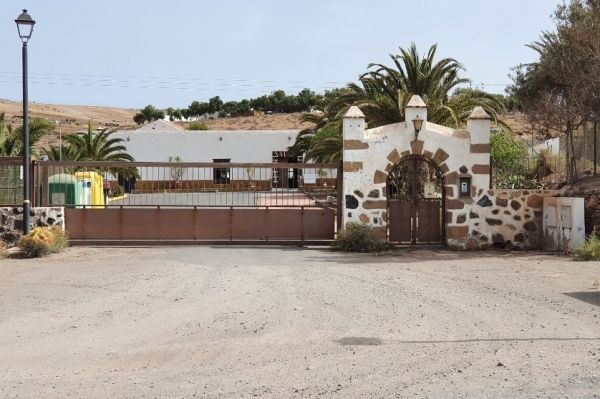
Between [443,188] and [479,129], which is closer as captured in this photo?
[479,129]

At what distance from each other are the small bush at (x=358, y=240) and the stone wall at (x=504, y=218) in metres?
2.38

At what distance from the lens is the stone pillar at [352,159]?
798 inches

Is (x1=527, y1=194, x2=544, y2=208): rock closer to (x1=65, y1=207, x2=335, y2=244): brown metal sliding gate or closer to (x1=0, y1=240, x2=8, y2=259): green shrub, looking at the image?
(x1=65, y1=207, x2=335, y2=244): brown metal sliding gate

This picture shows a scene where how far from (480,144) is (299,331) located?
13.0 m

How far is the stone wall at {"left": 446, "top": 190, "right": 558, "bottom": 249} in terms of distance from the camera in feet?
67.7

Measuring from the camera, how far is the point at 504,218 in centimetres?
2070

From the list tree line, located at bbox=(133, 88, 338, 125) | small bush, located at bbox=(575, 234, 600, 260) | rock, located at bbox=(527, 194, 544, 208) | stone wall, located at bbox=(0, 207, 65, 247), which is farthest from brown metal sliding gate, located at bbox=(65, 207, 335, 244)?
tree line, located at bbox=(133, 88, 338, 125)

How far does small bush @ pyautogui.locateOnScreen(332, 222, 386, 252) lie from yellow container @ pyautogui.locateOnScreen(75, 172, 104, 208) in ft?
36.3

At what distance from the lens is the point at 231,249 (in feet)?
66.2

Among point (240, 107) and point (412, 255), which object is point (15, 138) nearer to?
point (412, 255)

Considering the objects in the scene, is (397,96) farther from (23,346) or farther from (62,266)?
(23,346)

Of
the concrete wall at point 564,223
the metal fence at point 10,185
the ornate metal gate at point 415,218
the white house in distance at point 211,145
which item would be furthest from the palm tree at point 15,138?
the concrete wall at point 564,223

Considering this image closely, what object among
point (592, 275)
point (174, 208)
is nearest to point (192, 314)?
point (592, 275)

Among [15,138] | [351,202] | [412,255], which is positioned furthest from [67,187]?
[412,255]
